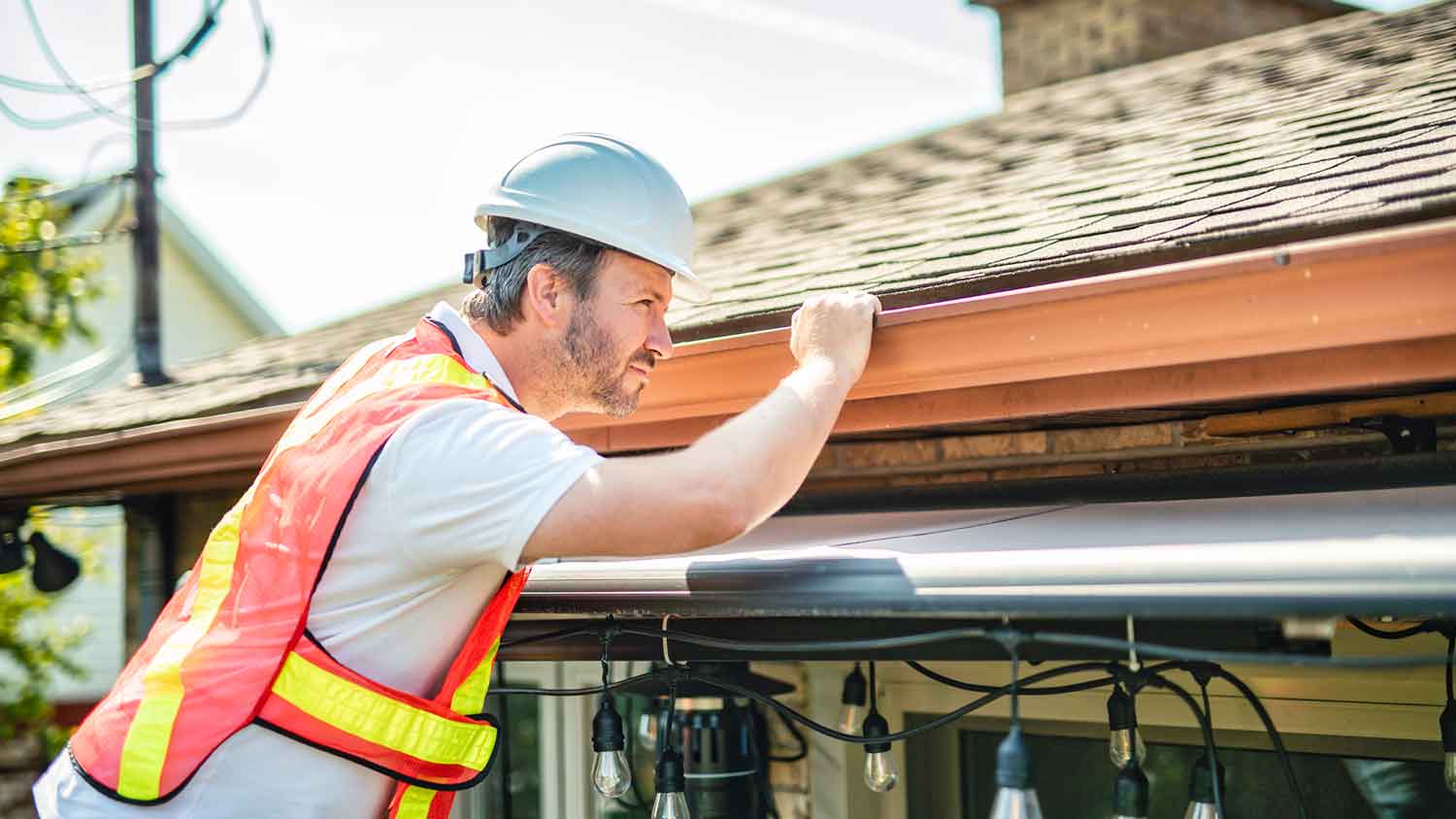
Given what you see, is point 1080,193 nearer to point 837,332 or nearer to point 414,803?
point 837,332

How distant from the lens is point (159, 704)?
2.22m

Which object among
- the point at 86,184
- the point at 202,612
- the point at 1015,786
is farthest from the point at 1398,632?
the point at 86,184

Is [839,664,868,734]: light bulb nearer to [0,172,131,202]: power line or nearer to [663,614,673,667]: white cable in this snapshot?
[663,614,673,667]: white cable

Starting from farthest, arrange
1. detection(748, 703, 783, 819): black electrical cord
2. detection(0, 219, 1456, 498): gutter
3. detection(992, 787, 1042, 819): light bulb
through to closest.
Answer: detection(748, 703, 783, 819): black electrical cord → detection(0, 219, 1456, 498): gutter → detection(992, 787, 1042, 819): light bulb

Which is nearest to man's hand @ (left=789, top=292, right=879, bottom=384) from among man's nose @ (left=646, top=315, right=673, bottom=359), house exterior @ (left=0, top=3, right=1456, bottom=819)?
house exterior @ (left=0, top=3, right=1456, bottom=819)

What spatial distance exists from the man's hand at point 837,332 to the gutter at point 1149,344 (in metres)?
0.09

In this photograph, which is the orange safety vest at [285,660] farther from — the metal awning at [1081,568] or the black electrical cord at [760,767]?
the black electrical cord at [760,767]

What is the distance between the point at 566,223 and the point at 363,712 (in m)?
0.92

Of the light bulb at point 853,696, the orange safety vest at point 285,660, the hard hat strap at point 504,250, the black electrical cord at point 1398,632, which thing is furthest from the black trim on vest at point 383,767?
the black electrical cord at point 1398,632

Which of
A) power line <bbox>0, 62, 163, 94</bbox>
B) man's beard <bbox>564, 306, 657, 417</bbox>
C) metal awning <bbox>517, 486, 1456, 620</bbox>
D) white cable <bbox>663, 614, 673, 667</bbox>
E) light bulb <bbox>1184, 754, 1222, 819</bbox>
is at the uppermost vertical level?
power line <bbox>0, 62, 163, 94</bbox>

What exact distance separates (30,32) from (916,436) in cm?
688

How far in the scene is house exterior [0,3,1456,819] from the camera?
88.6 inches

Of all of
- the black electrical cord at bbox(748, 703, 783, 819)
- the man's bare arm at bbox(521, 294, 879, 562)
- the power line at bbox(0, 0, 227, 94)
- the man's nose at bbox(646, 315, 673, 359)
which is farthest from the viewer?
the power line at bbox(0, 0, 227, 94)

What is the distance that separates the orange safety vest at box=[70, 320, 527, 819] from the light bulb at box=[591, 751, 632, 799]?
70 centimetres
